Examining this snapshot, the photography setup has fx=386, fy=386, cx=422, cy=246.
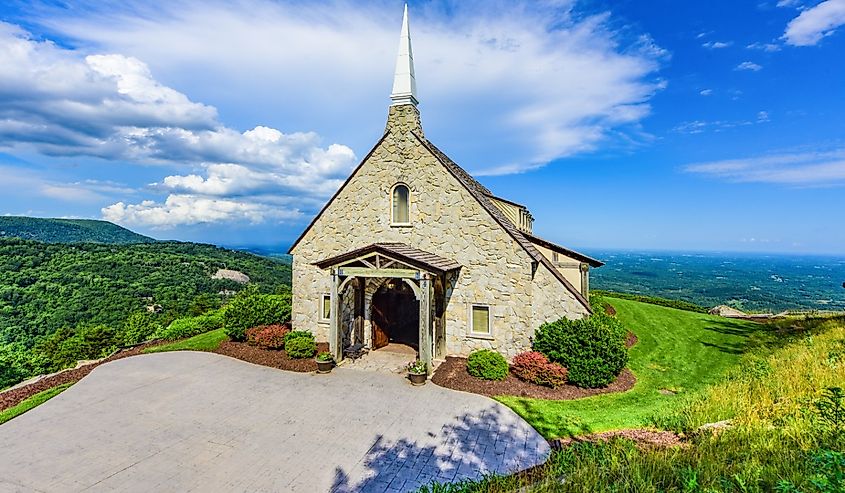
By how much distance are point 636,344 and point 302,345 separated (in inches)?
588

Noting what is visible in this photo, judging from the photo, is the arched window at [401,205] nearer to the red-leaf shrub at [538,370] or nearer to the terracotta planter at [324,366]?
the terracotta planter at [324,366]

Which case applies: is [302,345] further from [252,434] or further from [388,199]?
[388,199]

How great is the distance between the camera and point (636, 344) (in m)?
18.0

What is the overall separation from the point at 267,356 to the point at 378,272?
602 centimetres

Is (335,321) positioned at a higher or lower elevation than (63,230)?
lower

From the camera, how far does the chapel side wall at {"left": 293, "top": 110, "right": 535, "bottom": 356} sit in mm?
14656

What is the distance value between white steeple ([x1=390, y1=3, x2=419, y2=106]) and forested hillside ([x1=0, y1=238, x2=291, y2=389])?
21072mm

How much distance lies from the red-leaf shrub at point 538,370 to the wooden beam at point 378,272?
456cm

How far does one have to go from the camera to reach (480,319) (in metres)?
15.2

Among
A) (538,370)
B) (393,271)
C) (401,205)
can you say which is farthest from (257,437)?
(401,205)

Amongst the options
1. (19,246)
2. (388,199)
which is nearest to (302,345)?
(388,199)

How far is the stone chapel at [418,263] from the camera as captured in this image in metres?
14.2

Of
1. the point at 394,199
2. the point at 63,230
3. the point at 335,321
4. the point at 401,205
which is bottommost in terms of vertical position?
the point at 335,321

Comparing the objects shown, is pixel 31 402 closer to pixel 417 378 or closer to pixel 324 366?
pixel 324 366
